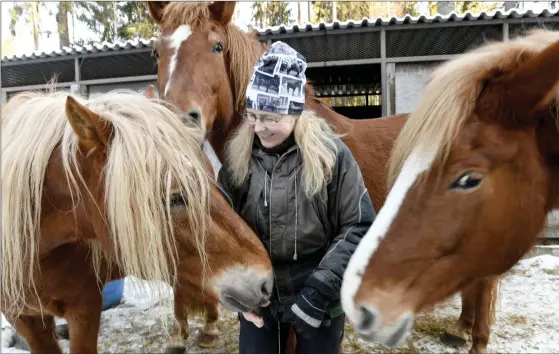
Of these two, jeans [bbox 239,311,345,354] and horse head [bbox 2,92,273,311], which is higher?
horse head [bbox 2,92,273,311]

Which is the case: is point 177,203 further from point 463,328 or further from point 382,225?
point 463,328

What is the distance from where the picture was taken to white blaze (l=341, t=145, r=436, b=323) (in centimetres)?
113

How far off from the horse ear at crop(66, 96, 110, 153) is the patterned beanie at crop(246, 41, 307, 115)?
0.54m

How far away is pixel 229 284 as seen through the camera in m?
1.26

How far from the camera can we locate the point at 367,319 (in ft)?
3.62

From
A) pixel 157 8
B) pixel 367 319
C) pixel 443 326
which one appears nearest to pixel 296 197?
pixel 367 319

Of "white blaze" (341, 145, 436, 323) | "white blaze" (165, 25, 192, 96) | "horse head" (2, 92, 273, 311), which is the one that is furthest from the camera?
"white blaze" (165, 25, 192, 96)

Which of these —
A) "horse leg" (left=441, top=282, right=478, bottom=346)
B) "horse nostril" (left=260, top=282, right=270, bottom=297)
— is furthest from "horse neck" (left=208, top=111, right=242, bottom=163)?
"horse leg" (left=441, top=282, right=478, bottom=346)

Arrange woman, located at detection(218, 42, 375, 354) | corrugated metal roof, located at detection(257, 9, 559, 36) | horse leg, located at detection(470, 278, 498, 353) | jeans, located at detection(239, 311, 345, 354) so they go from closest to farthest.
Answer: woman, located at detection(218, 42, 375, 354), jeans, located at detection(239, 311, 345, 354), horse leg, located at detection(470, 278, 498, 353), corrugated metal roof, located at detection(257, 9, 559, 36)

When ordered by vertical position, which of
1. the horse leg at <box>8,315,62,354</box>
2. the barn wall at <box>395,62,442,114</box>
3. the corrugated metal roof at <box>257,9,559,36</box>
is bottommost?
the horse leg at <box>8,315,62,354</box>

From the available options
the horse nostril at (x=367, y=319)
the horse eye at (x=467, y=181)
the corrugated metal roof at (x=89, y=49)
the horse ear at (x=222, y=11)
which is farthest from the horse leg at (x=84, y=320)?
Result: the corrugated metal roof at (x=89, y=49)

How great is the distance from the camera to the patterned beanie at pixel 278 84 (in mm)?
1385

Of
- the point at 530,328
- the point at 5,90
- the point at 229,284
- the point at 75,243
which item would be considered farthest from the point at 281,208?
the point at 5,90

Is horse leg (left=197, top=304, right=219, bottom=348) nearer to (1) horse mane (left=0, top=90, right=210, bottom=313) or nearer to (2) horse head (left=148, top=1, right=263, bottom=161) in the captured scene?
(2) horse head (left=148, top=1, right=263, bottom=161)
